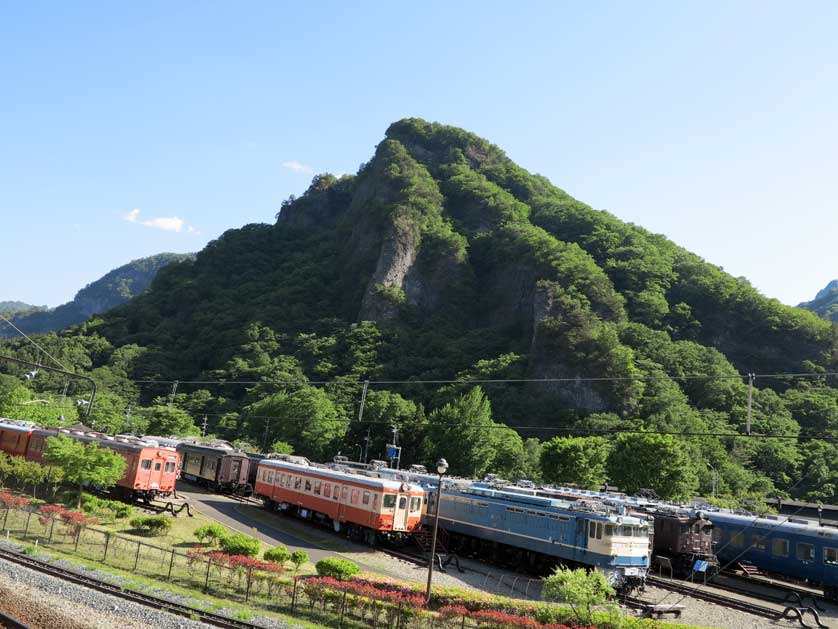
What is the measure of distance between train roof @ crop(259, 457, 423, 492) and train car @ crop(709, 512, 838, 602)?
14586 mm

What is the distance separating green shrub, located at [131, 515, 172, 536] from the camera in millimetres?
27312

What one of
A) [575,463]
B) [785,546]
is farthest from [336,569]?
[575,463]

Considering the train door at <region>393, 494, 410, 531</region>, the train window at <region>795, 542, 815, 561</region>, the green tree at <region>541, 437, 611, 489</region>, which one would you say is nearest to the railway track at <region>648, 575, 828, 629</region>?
the train window at <region>795, 542, 815, 561</region>

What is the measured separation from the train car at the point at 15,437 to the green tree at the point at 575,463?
40.2 m

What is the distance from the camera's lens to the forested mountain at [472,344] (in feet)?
226

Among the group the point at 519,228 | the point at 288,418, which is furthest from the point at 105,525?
the point at 519,228

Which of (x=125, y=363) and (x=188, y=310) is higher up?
(x=188, y=310)

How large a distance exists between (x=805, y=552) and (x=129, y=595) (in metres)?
29.8

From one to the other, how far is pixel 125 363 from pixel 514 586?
104 metres

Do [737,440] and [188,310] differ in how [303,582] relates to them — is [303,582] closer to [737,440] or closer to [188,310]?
[737,440]

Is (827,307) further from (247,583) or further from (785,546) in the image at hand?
(247,583)

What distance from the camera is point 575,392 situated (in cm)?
8350

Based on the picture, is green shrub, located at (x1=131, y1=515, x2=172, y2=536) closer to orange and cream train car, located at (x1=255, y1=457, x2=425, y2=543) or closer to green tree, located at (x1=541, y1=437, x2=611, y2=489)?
orange and cream train car, located at (x1=255, y1=457, x2=425, y2=543)

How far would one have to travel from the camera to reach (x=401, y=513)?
3103 cm
